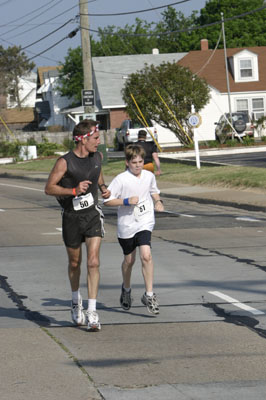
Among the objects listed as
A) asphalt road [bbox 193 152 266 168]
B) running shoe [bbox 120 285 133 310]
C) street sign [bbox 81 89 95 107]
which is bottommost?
asphalt road [bbox 193 152 266 168]

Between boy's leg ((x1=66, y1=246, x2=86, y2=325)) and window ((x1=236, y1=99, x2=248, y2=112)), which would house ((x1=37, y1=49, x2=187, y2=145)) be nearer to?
window ((x1=236, y1=99, x2=248, y2=112))

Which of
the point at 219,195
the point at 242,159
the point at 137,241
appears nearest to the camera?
the point at 137,241

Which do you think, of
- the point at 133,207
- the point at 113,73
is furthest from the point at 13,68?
the point at 133,207

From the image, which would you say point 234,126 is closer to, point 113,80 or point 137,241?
point 113,80

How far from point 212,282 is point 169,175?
61.5 ft

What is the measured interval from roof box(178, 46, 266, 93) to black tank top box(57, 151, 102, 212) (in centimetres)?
5022

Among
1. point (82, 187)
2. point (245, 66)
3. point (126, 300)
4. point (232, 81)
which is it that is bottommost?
point (126, 300)

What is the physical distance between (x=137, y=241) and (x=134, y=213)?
0.98 ft

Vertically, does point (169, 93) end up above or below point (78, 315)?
above

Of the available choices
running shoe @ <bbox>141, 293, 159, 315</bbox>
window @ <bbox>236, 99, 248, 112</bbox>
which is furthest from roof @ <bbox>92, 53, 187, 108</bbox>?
running shoe @ <bbox>141, 293, 159, 315</bbox>

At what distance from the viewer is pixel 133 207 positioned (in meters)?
8.73

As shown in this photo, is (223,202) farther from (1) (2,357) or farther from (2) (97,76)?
(2) (97,76)

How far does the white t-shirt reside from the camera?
8.72 m

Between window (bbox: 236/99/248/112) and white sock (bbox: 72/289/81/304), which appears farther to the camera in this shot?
window (bbox: 236/99/248/112)
